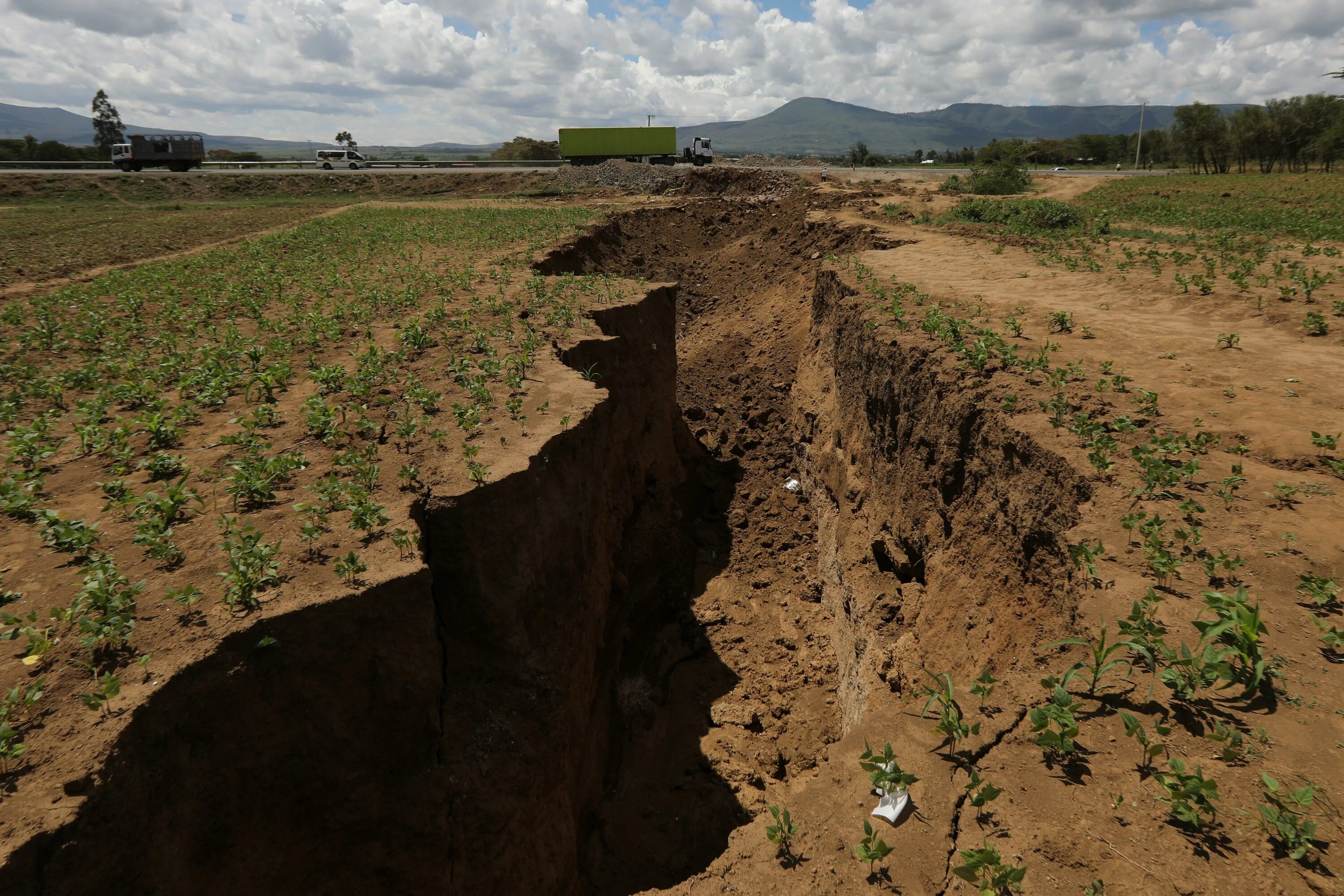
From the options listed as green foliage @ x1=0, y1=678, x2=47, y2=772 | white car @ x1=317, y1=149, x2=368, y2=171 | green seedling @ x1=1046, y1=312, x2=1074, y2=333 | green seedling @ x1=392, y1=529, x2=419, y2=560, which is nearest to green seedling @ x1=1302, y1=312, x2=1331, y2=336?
green seedling @ x1=1046, y1=312, x2=1074, y2=333

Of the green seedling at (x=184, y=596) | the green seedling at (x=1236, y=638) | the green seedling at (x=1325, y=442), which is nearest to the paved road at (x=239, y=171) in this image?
the green seedling at (x=184, y=596)

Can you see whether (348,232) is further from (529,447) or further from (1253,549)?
(1253,549)

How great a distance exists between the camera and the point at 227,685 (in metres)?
3.63

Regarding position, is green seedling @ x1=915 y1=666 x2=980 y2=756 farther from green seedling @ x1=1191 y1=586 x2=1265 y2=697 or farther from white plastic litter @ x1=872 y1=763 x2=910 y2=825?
green seedling @ x1=1191 y1=586 x2=1265 y2=697

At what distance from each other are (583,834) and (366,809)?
2.65 meters

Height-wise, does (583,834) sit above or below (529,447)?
below

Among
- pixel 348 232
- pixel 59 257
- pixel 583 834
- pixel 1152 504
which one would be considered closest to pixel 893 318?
pixel 1152 504

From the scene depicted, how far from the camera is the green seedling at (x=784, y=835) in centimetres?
372

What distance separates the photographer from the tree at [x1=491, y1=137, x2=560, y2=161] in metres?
67.8

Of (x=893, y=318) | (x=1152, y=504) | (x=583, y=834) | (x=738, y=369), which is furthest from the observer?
(x=738, y=369)

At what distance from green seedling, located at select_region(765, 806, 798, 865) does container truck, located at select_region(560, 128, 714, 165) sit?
43.4 m

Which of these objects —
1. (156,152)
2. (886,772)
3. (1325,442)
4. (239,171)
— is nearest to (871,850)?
(886,772)

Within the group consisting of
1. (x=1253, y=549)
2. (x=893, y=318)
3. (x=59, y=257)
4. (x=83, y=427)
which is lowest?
(x=1253, y=549)

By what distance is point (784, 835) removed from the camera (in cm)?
378
